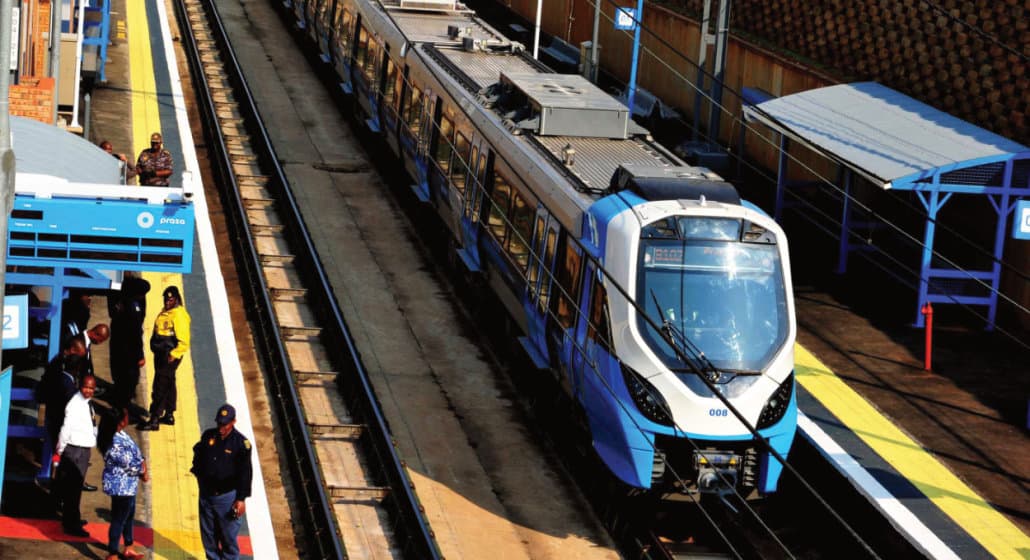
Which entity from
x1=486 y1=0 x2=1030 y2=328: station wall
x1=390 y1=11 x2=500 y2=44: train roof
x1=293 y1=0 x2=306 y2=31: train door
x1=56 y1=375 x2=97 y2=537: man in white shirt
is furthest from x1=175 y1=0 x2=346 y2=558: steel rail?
x1=486 y1=0 x2=1030 y2=328: station wall

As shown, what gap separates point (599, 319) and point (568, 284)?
4.16 feet

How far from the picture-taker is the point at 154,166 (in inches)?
886

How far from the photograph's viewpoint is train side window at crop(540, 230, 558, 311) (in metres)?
18.6

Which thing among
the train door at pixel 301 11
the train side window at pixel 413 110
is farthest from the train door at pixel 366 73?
the train door at pixel 301 11

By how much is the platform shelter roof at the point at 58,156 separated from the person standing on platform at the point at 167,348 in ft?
5.91

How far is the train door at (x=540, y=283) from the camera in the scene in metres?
18.7

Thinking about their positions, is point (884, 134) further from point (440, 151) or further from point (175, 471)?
point (175, 471)

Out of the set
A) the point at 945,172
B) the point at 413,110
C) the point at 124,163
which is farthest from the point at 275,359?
the point at 945,172

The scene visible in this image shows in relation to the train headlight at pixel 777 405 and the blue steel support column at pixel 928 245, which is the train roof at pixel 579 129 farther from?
the blue steel support column at pixel 928 245

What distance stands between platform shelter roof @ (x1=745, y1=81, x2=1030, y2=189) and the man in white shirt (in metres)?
11.8

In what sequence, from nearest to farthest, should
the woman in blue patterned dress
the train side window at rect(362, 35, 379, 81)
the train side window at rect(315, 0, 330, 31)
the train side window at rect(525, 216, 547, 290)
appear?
the woman in blue patterned dress < the train side window at rect(525, 216, 547, 290) < the train side window at rect(362, 35, 379, 81) < the train side window at rect(315, 0, 330, 31)

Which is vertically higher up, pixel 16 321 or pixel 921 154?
pixel 921 154

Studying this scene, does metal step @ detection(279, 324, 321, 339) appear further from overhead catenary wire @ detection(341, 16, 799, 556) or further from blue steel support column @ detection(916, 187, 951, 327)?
blue steel support column @ detection(916, 187, 951, 327)

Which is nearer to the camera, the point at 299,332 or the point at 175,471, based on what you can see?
the point at 175,471
